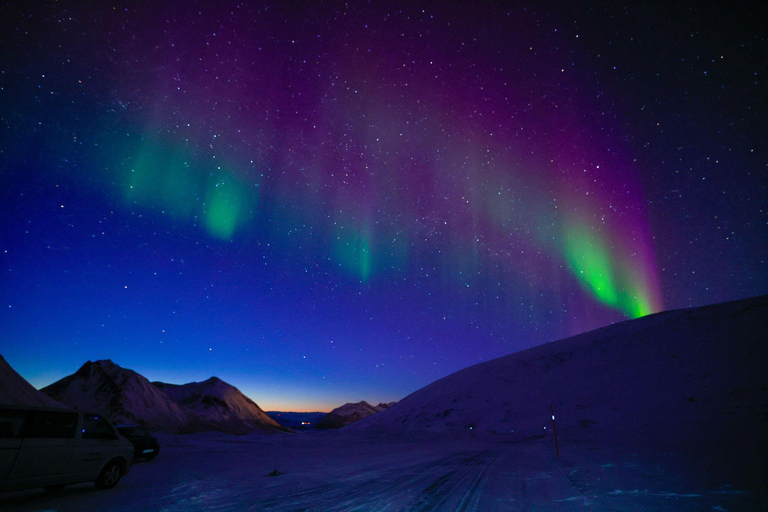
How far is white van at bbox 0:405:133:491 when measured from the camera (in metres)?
6.74

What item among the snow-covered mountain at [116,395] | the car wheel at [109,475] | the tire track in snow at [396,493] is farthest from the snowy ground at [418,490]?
the snow-covered mountain at [116,395]

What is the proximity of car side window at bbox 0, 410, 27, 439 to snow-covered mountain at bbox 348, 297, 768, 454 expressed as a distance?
23.6m

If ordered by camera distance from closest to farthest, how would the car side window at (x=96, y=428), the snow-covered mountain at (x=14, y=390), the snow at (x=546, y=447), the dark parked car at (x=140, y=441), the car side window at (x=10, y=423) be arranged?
the car side window at (x=10, y=423) → the snow at (x=546, y=447) → the car side window at (x=96, y=428) → the dark parked car at (x=140, y=441) → the snow-covered mountain at (x=14, y=390)

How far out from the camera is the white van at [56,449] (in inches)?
265

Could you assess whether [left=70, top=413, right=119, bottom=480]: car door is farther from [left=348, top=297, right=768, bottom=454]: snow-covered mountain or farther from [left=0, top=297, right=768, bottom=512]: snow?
[left=348, top=297, right=768, bottom=454]: snow-covered mountain

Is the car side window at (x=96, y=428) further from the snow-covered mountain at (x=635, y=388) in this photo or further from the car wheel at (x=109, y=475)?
the snow-covered mountain at (x=635, y=388)

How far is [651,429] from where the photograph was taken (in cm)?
2648

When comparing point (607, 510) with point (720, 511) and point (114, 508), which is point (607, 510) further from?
point (114, 508)

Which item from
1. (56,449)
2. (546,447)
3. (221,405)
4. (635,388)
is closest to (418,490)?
(56,449)

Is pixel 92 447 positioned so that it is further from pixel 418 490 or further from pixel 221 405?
pixel 221 405

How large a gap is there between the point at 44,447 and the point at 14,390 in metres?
25.6

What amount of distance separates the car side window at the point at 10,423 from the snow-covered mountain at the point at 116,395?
177ft

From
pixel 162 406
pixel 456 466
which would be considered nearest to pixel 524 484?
pixel 456 466

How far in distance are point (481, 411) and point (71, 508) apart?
150ft
